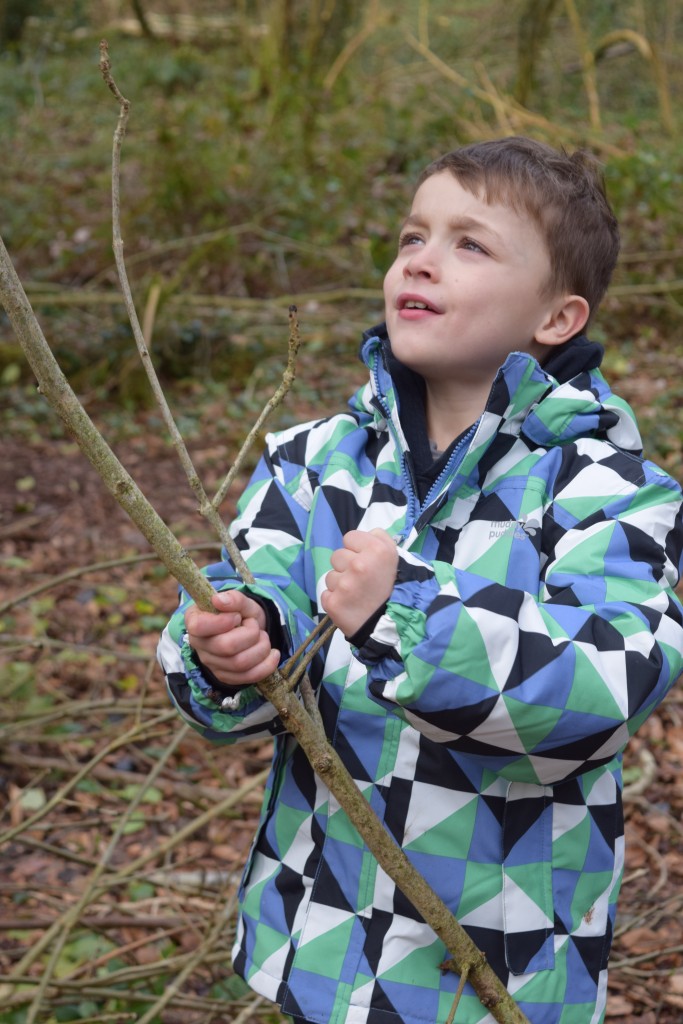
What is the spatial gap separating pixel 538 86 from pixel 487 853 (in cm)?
963

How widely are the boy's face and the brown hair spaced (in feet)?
0.08

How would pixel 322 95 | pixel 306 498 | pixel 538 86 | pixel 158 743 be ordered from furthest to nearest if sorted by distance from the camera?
pixel 538 86, pixel 322 95, pixel 158 743, pixel 306 498

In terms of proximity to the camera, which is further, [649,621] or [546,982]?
[546,982]

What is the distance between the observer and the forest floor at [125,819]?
7.59 feet

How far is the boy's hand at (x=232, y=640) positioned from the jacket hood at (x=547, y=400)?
431 millimetres

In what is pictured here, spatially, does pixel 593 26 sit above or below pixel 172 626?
above

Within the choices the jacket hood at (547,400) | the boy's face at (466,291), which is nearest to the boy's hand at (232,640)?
the jacket hood at (547,400)

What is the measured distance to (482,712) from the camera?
1180 millimetres

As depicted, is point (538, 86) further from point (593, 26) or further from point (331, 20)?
point (331, 20)

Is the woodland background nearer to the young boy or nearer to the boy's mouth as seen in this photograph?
the young boy

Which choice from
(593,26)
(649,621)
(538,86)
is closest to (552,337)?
(649,621)

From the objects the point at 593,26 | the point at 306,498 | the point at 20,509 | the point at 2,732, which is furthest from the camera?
the point at 593,26

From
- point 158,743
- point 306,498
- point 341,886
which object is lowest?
point 158,743

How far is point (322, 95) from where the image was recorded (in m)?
8.45
